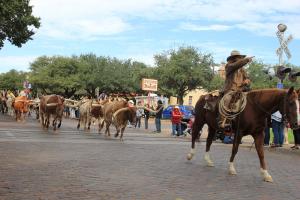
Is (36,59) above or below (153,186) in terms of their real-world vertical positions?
above

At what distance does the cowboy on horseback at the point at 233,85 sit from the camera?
38.1ft

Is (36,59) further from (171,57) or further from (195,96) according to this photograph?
(171,57)

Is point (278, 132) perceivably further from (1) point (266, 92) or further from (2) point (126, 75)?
(2) point (126, 75)

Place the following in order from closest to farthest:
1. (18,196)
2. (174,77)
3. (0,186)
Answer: (18,196)
(0,186)
(174,77)

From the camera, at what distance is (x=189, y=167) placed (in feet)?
40.2

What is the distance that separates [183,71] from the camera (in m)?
66.3

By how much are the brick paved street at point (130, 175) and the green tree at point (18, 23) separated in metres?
18.9

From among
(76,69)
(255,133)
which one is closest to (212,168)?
(255,133)

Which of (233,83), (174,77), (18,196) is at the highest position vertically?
(174,77)

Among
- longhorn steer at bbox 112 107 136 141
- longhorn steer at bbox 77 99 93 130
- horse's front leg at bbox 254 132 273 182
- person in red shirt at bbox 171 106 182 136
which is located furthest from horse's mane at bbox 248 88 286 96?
longhorn steer at bbox 77 99 93 130

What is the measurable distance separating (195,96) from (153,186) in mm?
88478

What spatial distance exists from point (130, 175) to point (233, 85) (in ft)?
11.2

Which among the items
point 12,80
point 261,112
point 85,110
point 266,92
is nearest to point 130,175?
point 261,112

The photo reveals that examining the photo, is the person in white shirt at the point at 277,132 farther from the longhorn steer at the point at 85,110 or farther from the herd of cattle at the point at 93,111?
Answer: the longhorn steer at the point at 85,110
